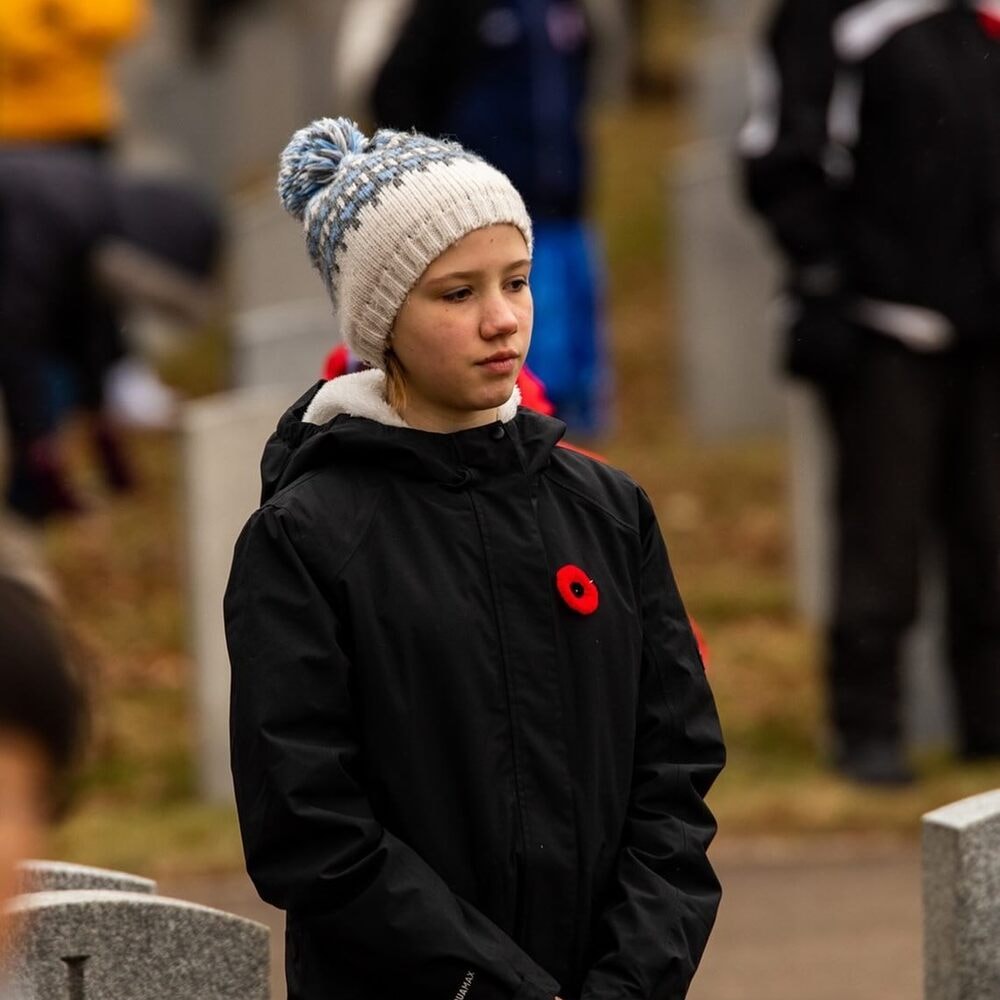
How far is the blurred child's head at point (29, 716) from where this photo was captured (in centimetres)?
192

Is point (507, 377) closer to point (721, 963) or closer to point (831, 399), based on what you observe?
point (721, 963)

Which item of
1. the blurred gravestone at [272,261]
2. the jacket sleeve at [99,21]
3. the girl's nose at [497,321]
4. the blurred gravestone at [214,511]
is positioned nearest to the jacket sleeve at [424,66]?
the blurred gravestone at [272,261]

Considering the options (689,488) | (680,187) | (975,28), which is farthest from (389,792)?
(680,187)

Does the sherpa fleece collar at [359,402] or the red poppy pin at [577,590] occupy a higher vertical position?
the sherpa fleece collar at [359,402]

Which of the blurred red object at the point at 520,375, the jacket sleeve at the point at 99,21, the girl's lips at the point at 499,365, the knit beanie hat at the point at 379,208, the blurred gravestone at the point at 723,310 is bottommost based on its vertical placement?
the blurred gravestone at the point at 723,310

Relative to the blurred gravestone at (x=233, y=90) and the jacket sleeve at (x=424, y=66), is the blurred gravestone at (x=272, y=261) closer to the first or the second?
the jacket sleeve at (x=424, y=66)

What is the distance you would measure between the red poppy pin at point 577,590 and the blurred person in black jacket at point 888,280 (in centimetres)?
362

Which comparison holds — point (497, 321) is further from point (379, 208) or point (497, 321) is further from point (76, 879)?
point (76, 879)

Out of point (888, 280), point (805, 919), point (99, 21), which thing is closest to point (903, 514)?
point (888, 280)

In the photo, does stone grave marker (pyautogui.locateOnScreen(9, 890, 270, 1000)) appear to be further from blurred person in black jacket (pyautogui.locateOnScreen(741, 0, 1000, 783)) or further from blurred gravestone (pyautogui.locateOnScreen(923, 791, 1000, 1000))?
blurred person in black jacket (pyautogui.locateOnScreen(741, 0, 1000, 783))

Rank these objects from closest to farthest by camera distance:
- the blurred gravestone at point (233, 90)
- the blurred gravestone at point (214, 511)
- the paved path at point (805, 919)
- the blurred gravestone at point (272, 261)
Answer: the paved path at point (805, 919) → the blurred gravestone at point (214, 511) → the blurred gravestone at point (272, 261) → the blurred gravestone at point (233, 90)

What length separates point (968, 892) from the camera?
4.06m

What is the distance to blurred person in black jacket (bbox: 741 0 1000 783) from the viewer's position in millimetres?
6723

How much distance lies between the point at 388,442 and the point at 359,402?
116mm
